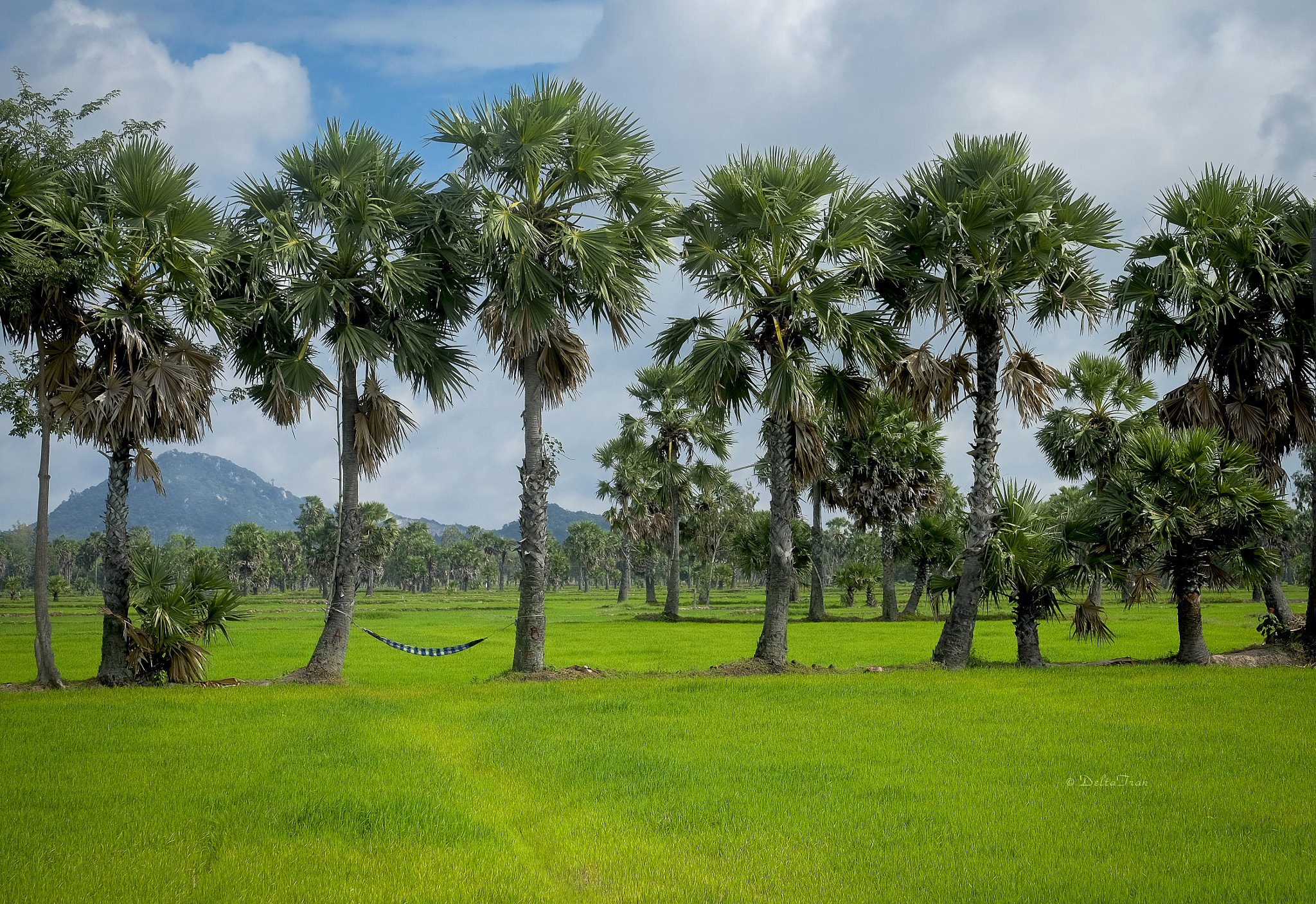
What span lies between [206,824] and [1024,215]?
1737 centimetres

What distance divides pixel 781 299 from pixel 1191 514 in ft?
29.8

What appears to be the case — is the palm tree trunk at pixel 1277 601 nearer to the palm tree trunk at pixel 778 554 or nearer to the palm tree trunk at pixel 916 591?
the palm tree trunk at pixel 778 554

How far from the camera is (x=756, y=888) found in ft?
20.8

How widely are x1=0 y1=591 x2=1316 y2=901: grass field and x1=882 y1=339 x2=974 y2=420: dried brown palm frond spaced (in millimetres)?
6060

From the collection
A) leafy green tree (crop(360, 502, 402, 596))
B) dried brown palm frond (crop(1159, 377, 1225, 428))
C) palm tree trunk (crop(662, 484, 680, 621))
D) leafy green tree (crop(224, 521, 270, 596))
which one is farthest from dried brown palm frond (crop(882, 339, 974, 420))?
leafy green tree (crop(224, 521, 270, 596))

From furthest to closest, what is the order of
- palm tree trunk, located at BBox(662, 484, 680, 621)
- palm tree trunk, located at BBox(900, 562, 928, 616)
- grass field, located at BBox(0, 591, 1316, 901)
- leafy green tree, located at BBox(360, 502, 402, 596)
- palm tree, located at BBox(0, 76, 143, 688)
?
leafy green tree, located at BBox(360, 502, 402, 596), palm tree trunk, located at BBox(662, 484, 680, 621), palm tree trunk, located at BBox(900, 562, 928, 616), palm tree, located at BBox(0, 76, 143, 688), grass field, located at BBox(0, 591, 1316, 901)

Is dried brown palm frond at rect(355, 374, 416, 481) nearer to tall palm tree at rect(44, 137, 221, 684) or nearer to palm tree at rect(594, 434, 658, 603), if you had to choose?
tall palm tree at rect(44, 137, 221, 684)

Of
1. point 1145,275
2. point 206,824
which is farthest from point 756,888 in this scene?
point 1145,275

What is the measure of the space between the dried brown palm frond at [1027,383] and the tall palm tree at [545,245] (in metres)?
7.86

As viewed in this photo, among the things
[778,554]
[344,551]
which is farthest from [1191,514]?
[344,551]

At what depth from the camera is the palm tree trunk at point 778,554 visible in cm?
1897

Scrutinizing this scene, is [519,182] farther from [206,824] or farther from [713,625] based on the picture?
[713,625]

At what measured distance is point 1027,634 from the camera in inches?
750

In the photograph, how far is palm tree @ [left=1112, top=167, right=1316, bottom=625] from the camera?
1952 centimetres
